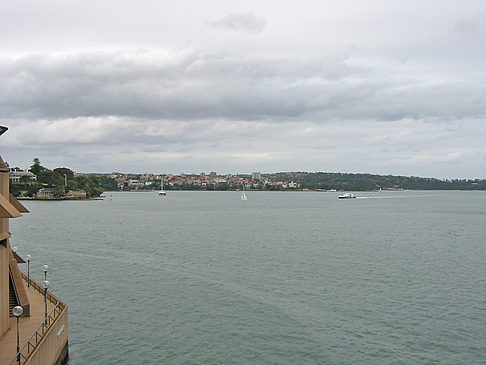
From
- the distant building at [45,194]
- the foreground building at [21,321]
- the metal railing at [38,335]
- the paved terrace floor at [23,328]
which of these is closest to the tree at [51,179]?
the distant building at [45,194]

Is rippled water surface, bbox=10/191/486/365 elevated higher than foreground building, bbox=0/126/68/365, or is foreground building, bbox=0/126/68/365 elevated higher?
foreground building, bbox=0/126/68/365

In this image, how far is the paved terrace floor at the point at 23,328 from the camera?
15677 mm

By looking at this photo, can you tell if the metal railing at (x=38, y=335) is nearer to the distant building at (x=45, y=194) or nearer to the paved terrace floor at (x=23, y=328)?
the paved terrace floor at (x=23, y=328)

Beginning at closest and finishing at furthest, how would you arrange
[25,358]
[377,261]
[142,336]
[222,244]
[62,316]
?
[25,358], [62,316], [142,336], [377,261], [222,244]

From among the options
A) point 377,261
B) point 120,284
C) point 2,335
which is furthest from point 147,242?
point 2,335

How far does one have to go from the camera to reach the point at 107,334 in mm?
21953

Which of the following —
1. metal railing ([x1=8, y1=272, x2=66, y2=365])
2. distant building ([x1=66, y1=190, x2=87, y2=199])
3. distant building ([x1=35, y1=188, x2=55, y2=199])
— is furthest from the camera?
distant building ([x1=66, y1=190, x2=87, y2=199])

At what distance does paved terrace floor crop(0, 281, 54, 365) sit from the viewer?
15.7 m

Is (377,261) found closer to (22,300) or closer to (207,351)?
(207,351)

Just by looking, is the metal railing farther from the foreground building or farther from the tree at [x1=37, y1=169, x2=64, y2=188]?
the tree at [x1=37, y1=169, x2=64, y2=188]

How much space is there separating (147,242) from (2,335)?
36197 millimetres

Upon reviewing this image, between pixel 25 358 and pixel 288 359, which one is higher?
pixel 25 358

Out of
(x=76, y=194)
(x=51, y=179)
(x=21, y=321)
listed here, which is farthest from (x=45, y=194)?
(x=21, y=321)

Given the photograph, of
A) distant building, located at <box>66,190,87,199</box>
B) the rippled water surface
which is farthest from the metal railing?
distant building, located at <box>66,190,87,199</box>
